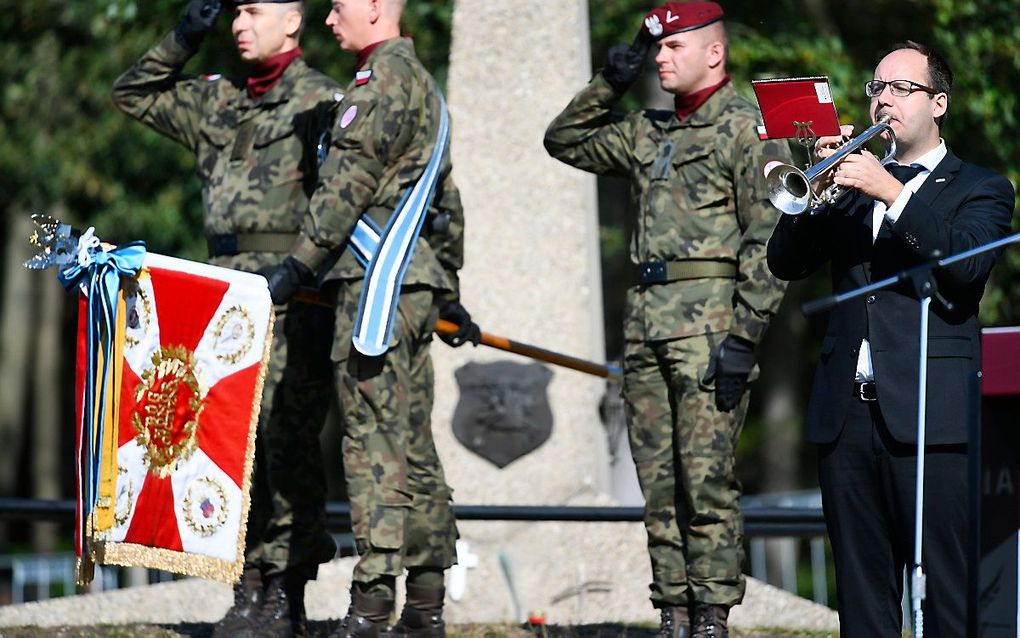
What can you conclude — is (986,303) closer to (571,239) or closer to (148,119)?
(571,239)

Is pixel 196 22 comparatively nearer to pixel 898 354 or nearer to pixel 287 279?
pixel 287 279

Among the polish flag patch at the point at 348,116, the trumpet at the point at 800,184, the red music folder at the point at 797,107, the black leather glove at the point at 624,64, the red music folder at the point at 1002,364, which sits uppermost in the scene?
the black leather glove at the point at 624,64

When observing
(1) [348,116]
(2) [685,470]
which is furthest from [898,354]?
(1) [348,116]

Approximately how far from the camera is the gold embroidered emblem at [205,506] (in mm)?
6422

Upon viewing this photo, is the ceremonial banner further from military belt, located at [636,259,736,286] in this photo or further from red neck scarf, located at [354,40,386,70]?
military belt, located at [636,259,736,286]

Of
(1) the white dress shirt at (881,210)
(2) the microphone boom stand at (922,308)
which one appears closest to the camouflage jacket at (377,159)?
(1) the white dress shirt at (881,210)

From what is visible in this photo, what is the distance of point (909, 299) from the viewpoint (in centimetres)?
523

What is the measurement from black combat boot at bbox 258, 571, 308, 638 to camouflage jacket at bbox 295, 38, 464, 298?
3.80 feet

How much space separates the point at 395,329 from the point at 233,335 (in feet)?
1.83

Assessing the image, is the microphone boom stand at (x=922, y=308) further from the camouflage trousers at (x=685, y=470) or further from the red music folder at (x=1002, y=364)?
the camouflage trousers at (x=685, y=470)

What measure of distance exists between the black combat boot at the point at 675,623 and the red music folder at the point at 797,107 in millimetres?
1951

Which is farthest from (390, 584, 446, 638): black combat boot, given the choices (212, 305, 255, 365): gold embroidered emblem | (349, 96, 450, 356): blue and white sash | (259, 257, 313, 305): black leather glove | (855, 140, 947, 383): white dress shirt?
(855, 140, 947, 383): white dress shirt

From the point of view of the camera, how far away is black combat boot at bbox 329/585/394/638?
20.8 ft

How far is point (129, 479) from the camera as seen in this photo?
21.9ft
